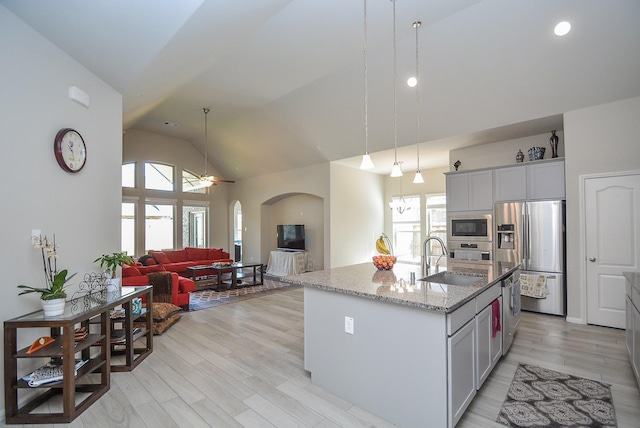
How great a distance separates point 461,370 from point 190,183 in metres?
9.43

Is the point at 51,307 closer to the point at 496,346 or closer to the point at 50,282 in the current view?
the point at 50,282

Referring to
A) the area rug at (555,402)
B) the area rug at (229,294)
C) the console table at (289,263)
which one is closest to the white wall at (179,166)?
the console table at (289,263)

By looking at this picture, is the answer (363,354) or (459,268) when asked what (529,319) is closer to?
(459,268)

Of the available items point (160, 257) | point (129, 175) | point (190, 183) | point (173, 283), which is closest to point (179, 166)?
point (190, 183)

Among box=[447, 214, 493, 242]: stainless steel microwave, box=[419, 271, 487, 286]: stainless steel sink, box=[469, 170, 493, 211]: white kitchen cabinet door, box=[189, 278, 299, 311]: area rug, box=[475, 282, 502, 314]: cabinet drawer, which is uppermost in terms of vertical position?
box=[469, 170, 493, 211]: white kitchen cabinet door

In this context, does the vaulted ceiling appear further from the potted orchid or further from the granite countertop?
the granite countertop

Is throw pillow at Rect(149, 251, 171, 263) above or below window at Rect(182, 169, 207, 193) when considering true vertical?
below

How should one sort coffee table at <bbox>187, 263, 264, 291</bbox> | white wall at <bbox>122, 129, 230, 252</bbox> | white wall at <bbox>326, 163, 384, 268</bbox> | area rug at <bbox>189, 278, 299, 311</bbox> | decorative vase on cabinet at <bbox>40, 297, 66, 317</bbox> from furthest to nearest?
white wall at <bbox>122, 129, 230, 252</bbox>
white wall at <bbox>326, 163, 384, 268</bbox>
coffee table at <bbox>187, 263, 264, 291</bbox>
area rug at <bbox>189, 278, 299, 311</bbox>
decorative vase on cabinet at <bbox>40, 297, 66, 317</bbox>

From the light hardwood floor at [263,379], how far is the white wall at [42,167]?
3.54 feet

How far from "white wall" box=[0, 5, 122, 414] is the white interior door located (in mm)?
6070

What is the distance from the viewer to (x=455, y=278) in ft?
9.83

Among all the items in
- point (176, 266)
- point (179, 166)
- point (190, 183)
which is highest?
point (179, 166)

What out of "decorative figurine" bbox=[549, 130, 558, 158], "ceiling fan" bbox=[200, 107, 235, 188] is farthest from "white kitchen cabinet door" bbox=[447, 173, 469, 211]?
"ceiling fan" bbox=[200, 107, 235, 188]

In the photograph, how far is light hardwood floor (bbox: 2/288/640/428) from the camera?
7.07 ft
